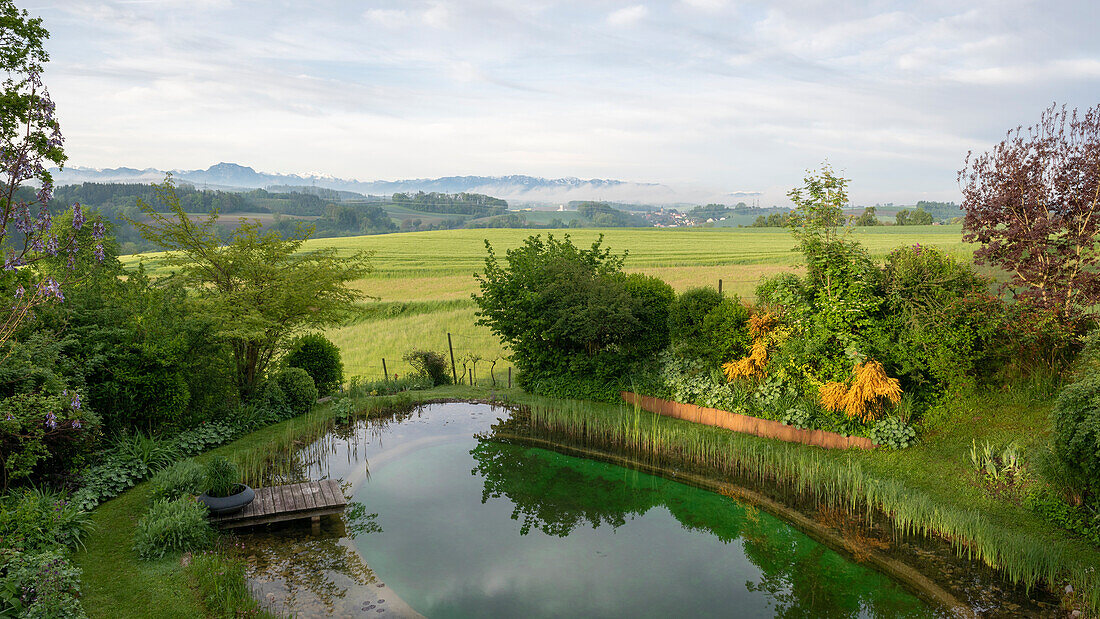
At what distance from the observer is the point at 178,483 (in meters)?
8.52

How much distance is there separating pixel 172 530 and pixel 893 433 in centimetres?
1082

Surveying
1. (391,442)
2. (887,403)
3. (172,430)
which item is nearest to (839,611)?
(887,403)

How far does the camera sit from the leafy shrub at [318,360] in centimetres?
1546

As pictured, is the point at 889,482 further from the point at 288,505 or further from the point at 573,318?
the point at 288,505

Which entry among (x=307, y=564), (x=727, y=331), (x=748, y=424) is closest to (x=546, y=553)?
(x=307, y=564)

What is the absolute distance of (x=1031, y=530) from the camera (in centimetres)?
765

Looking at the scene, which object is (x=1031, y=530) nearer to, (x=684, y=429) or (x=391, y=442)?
(x=684, y=429)

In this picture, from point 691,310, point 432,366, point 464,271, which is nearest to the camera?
point 691,310

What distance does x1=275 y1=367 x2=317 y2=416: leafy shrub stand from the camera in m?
13.9

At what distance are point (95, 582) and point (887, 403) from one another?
1164 centimetres

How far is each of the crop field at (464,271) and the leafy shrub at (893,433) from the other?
3.11m

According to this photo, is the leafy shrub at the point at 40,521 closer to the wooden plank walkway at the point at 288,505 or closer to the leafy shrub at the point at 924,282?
the wooden plank walkway at the point at 288,505

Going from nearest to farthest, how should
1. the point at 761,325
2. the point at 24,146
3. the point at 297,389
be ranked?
1. the point at 24,146
2. the point at 761,325
3. the point at 297,389

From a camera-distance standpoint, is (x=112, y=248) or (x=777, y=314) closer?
(x=777, y=314)
